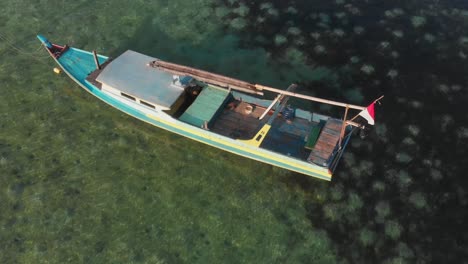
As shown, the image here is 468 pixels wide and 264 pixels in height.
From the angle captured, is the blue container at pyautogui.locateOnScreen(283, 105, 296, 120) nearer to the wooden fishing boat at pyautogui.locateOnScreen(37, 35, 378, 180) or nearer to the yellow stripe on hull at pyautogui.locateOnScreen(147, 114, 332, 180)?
the wooden fishing boat at pyautogui.locateOnScreen(37, 35, 378, 180)

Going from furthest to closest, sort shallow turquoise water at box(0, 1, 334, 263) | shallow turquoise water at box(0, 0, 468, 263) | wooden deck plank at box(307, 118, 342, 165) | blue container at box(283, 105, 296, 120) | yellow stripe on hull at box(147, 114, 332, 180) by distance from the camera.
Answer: blue container at box(283, 105, 296, 120), yellow stripe on hull at box(147, 114, 332, 180), wooden deck plank at box(307, 118, 342, 165), shallow turquoise water at box(0, 0, 468, 263), shallow turquoise water at box(0, 1, 334, 263)

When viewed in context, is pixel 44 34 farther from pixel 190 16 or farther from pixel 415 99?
pixel 415 99

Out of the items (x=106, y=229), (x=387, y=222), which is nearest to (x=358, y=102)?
(x=387, y=222)

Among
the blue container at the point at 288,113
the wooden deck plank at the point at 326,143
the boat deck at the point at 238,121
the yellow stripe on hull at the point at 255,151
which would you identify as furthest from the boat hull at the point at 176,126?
the blue container at the point at 288,113

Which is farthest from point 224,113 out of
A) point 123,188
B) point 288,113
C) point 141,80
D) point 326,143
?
point 123,188

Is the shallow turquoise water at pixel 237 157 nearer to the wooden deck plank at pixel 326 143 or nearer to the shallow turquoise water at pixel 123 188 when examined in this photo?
the shallow turquoise water at pixel 123 188

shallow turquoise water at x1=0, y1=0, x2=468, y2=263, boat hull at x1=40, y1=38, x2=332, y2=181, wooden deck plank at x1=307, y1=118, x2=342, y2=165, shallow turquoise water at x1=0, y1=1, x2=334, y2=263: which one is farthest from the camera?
boat hull at x1=40, y1=38, x2=332, y2=181

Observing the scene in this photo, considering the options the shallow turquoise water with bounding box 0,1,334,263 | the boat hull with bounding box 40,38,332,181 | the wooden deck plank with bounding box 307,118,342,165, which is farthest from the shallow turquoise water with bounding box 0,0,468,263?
the wooden deck plank with bounding box 307,118,342,165
